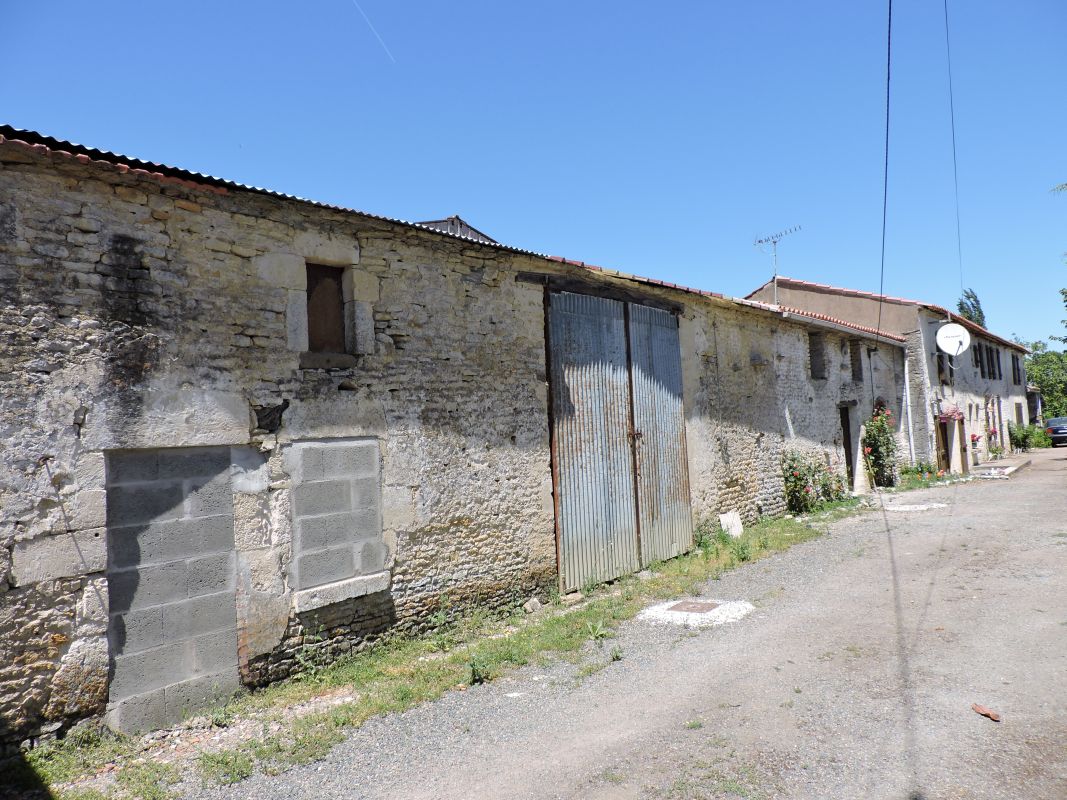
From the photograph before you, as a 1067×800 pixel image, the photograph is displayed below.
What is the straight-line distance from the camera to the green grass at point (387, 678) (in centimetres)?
404

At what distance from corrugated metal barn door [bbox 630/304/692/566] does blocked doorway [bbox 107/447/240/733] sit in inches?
213

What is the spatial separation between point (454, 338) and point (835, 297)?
1618cm

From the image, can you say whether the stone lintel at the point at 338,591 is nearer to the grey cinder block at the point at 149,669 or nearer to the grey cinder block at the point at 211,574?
the grey cinder block at the point at 211,574

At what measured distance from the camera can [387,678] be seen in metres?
5.39

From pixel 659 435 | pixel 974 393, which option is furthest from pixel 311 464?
pixel 974 393

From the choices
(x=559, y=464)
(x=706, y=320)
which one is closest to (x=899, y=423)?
(x=706, y=320)

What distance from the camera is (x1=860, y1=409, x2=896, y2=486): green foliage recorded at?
52.3 ft

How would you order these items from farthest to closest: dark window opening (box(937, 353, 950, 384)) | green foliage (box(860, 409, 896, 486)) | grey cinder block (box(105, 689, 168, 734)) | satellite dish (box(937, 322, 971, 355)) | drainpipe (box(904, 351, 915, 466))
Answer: dark window opening (box(937, 353, 950, 384)) < drainpipe (box(904, 351, 915, 466)) < satellite dish (box(937, 322, 971, 355)) < green foliage (box(860, 409, 896, 486)) < grey cinder block (box(105, 689, 168, 734))

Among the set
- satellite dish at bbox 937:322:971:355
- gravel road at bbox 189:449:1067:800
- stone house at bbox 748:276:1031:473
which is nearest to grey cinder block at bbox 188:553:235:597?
gravel road at bbox 189:449:1067:800

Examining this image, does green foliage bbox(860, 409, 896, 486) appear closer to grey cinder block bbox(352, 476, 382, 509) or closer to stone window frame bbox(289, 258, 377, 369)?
grey cinder block bbox(352, 476, 382, 509)

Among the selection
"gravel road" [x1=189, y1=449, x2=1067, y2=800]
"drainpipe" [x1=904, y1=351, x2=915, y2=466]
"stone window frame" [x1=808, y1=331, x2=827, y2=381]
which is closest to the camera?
"gravel road" [x1=189, y1=449, x2=1067, y2=800]

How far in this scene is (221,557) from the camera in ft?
16.5

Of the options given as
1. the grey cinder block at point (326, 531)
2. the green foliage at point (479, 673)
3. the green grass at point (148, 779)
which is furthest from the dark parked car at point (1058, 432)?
the green grass at point (148, 779)

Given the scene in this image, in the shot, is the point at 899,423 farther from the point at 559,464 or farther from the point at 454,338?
the point at 454,338
